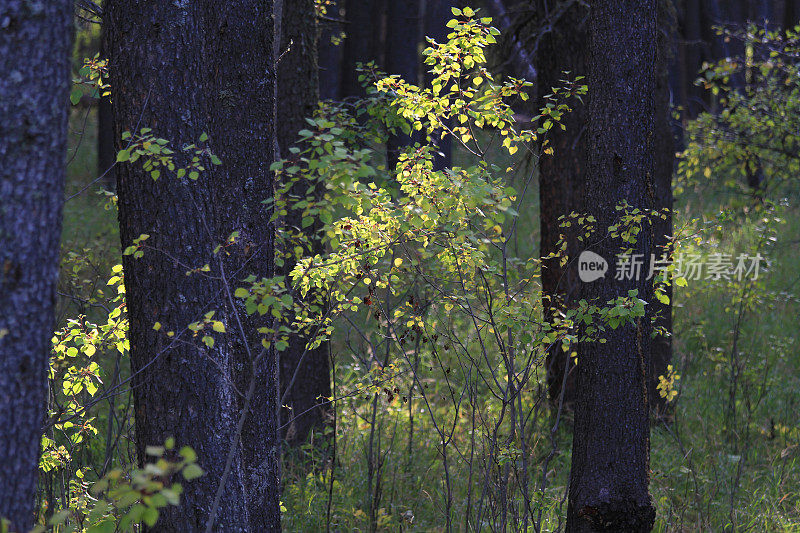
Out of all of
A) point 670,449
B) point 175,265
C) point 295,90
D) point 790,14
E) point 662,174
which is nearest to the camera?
point 175,265

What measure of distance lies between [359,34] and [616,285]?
1395cm

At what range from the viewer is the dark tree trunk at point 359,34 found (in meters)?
17.0

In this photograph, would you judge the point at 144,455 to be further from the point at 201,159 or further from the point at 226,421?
the point at 201,159

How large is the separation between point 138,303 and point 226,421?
688mm

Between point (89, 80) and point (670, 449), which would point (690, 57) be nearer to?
point (670, 449)

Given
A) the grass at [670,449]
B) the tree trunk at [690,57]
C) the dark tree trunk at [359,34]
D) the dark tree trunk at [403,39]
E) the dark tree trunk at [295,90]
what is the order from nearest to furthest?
the grass at [670,449] < the dark tree trunk at [295,90] < the dark tree trunk at [403,39] < the dark tree trunk at [359,34] < the tree trunk at [690,57]

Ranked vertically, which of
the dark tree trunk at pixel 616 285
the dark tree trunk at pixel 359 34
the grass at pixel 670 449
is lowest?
the grass at pixel 670 449

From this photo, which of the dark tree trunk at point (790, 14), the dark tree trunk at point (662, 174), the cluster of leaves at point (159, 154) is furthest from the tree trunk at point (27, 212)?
the dark tree trunk at point (790, 14)

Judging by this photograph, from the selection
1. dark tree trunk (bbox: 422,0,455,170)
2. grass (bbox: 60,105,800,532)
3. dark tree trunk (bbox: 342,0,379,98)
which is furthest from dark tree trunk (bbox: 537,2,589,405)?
dark tree trunk (bbox: 342,0,379,98)

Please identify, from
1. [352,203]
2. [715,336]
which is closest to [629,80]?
[352,203]

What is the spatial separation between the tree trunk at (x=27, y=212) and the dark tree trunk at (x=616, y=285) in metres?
3.36

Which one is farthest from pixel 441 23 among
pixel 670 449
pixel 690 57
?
pixel 690 57

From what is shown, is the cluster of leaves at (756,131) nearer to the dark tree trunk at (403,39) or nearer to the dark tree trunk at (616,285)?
the dark tree trunk at (403,39)

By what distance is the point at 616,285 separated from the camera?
4.68 meters
